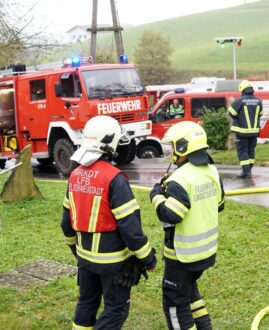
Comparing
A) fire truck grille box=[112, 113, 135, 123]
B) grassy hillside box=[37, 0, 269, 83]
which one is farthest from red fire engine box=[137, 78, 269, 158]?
grassy hillside box=[37, 0, 269, 83]

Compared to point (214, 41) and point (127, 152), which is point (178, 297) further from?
point (214, 41)

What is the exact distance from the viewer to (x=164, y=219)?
3.65 metres

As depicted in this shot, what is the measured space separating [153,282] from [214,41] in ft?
244

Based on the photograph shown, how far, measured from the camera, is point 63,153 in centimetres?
1312

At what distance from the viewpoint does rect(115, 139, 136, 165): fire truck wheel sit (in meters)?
14.0

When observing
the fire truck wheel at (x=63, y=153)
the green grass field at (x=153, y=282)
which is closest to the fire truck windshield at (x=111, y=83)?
the fire truck wheel at (x=63, y=153)

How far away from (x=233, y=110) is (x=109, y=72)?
3.61m

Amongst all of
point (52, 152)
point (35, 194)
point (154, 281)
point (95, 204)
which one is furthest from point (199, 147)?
point (52, 152)

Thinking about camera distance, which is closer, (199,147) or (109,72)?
(199,147)

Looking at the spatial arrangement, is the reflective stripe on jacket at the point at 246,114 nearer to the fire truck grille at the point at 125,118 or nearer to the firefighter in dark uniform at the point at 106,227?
the fire truck grille at the point at 125,118

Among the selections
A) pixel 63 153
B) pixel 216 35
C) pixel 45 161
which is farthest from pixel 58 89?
pixel 216 35

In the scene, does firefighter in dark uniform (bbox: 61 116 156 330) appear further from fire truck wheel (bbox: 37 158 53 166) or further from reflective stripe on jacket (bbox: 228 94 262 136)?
fire truck wheel (bbox: 37 158 53 166)

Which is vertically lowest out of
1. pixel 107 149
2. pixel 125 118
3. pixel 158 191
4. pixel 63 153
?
pixel 63 153

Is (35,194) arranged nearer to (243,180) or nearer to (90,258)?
(243,180)
